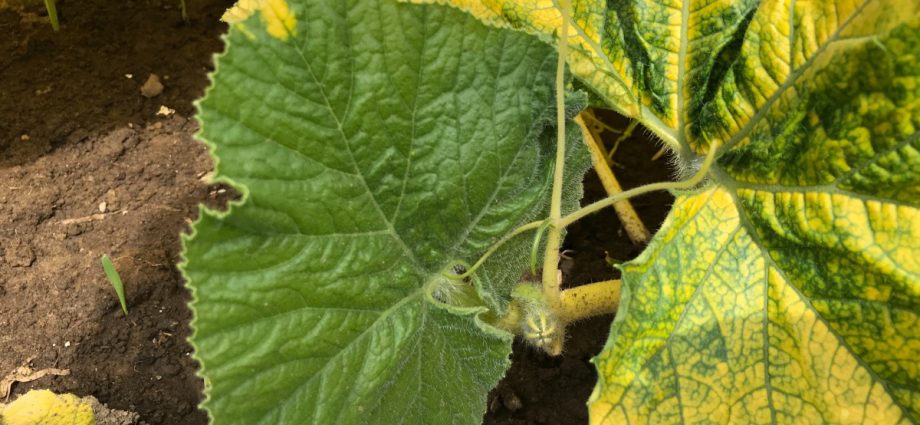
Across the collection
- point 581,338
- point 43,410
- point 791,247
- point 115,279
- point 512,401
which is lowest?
point 43,410

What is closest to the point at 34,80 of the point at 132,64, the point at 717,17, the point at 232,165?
the point at 132,64

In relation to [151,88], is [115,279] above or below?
below

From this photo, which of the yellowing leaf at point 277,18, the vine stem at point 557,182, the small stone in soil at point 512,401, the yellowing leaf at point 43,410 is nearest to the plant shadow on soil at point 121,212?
the small stone in soil at point 512,401

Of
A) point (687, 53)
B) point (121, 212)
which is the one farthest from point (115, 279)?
point (687, 53)

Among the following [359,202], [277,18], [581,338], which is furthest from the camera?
[581,338]

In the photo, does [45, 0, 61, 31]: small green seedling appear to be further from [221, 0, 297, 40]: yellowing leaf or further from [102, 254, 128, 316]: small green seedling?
[221, 0, 297, 40]: yellowing leaf

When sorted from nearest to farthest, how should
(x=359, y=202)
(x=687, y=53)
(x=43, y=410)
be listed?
(x=359, y=202) → (x=687, y=53) → (x=43, y=410)

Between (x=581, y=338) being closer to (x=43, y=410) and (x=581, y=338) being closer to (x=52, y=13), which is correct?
(x=43, y=410)
